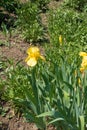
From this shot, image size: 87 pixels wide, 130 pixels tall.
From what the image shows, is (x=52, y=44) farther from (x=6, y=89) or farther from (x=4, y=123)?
(x=4, y=123)

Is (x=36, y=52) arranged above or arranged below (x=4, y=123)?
above

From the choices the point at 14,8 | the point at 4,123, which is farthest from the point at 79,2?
the point at 4,123

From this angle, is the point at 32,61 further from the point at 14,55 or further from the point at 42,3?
the point at 42,3

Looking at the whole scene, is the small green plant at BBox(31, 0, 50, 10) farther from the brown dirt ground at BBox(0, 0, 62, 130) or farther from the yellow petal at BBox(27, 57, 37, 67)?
the yellow petal at BBox(27, 57, 37, 67)

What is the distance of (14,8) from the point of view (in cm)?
509

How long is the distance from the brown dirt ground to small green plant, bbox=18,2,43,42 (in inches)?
4.3

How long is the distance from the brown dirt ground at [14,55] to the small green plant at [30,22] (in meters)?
0.11

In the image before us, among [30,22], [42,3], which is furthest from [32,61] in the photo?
[42,3]

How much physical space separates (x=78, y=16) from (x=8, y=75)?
179 cm

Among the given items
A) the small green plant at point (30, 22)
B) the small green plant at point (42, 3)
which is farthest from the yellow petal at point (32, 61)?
the small green plant at point (42, 3)

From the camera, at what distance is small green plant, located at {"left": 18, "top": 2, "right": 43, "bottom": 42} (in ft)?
14.4

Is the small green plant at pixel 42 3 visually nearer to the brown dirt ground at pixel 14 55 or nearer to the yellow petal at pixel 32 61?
the brown dirt ground at pixel 14 55

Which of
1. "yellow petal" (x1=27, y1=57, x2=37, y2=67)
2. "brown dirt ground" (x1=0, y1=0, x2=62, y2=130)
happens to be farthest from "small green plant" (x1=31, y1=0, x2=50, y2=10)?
"yellow petal" (x1=27, y1=57, x2=37, y2=67)

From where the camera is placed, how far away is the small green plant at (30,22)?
4.40 meters
